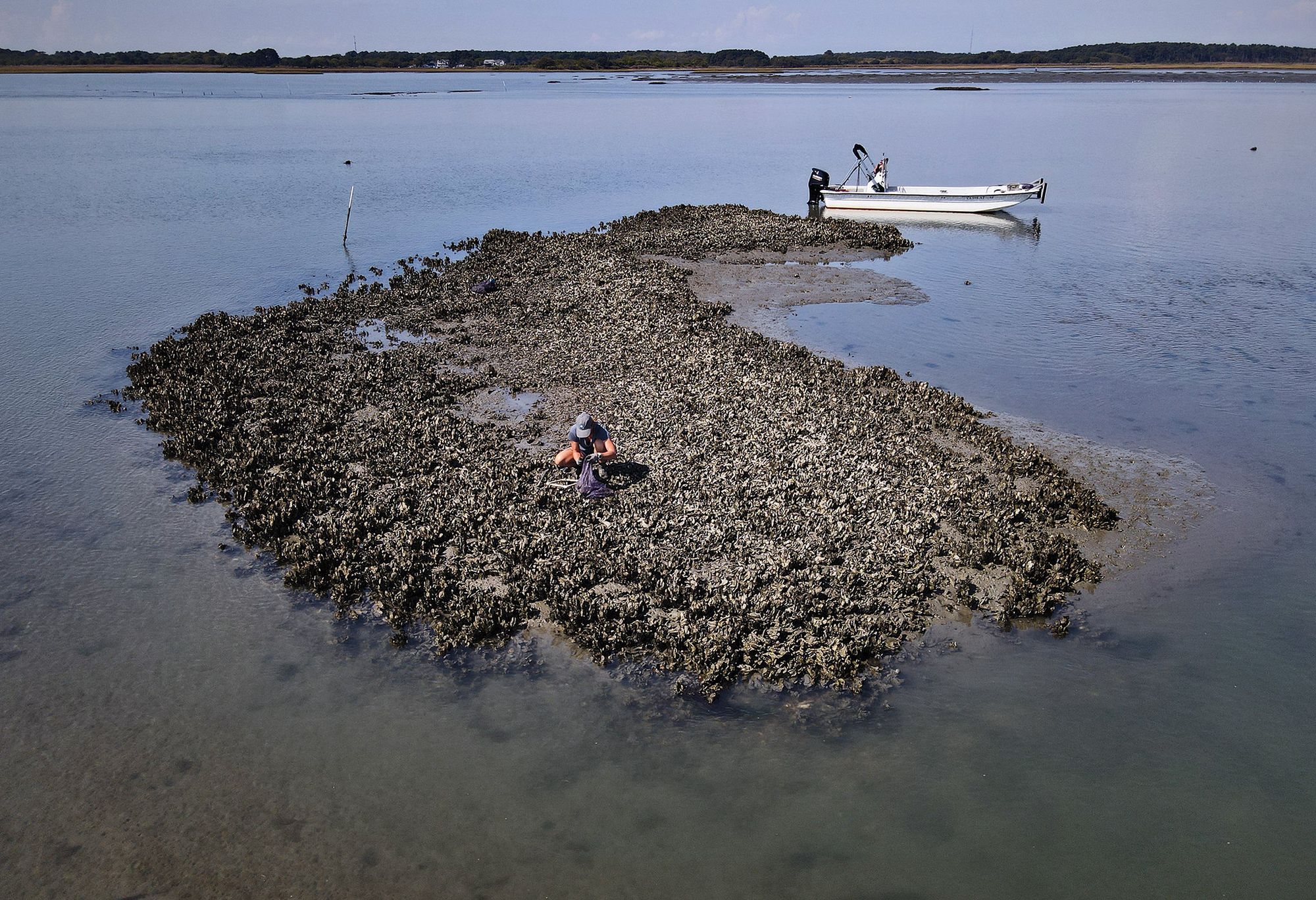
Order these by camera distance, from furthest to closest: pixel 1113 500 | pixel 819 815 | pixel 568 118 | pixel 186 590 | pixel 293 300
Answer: pixel 568 118 < pixel 293 300 < pixel 1113 500 < pixel 186 590 < pixel 819 815

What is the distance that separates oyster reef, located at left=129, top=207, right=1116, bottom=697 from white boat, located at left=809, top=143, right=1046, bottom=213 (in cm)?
2285

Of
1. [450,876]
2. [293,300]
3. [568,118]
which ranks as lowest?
[450,876]

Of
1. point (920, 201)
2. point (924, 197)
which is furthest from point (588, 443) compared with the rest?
point (924, 197)

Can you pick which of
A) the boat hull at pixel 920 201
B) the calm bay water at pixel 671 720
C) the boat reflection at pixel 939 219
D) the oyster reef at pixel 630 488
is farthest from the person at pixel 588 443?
the boat hull at pixel 920 201

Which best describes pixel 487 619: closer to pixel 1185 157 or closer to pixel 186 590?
pixel 186 590

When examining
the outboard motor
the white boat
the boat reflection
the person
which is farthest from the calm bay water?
the outboard motor

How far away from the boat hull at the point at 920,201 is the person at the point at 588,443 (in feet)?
109

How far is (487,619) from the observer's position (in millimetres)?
10570

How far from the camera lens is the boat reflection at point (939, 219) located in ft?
134

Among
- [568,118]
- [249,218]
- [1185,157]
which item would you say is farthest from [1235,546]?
[568,118]

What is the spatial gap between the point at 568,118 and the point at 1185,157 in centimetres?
6769

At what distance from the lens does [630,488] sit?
13.6m

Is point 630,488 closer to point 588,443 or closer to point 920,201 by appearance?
point 588,443

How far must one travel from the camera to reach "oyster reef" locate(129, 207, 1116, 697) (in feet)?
35.1
